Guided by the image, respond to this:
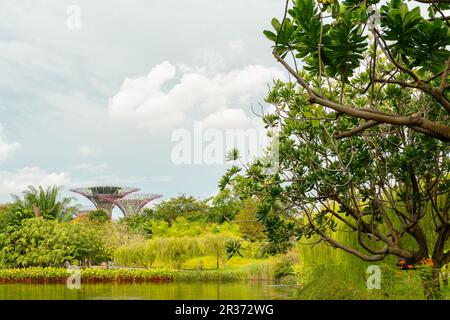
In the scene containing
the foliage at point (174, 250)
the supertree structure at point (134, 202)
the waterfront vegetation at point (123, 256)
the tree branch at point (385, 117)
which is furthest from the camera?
the supertree structure at point (134, 202)

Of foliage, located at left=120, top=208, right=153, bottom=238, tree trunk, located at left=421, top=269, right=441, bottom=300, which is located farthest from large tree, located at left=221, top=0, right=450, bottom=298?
foliage, located at left=120, top=208, right=153, bottom=238

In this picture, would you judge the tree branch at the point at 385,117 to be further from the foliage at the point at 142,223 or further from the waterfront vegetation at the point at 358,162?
the foliage at the point at 142,223

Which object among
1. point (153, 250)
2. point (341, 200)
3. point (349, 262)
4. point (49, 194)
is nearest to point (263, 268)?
point (153, 250)

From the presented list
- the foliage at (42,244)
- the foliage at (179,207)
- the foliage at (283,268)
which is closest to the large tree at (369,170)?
the foliage at (283,268)

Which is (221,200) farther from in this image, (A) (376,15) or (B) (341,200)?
(A) (376,15)

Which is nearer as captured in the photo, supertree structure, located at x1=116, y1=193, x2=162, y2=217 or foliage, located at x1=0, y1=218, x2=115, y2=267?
foliage, located at x1=0, y1=218, x2=115, y2=267

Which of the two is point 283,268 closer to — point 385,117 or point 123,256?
point 123,256

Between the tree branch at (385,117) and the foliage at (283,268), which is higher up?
the tree branch at (385,117)

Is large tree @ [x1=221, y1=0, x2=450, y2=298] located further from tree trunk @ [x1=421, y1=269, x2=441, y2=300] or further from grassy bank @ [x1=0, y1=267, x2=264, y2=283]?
grassy bank @ [x1=0, y1=267, x2=264, y2=283]

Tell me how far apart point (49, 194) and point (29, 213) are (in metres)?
5.94

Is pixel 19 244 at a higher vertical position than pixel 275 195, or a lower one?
lower

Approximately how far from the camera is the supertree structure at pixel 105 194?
1871 inches

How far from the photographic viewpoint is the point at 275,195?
26.0 feet

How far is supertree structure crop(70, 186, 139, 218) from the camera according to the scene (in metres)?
47.5
